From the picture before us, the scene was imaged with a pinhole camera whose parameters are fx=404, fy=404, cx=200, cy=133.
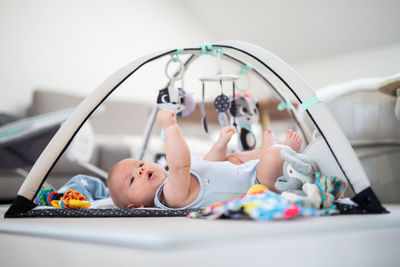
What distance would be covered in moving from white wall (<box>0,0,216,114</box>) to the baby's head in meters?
2.07

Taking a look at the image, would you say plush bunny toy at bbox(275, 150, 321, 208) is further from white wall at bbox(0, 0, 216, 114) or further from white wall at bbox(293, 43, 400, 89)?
white wall at bbox(293, 43, 400, 89)

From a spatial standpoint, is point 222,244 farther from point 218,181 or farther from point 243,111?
point 243,111

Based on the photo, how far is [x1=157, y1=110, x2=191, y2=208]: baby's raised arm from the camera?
826mm

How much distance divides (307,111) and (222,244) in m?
0.40

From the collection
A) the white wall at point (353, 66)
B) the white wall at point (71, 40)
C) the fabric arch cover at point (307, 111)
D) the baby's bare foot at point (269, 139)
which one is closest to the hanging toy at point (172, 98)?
the fabric arch cover at point (307, 111)

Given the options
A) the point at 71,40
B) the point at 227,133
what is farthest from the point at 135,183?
the point at 71,40

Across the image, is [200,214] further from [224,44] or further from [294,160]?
[224,44]

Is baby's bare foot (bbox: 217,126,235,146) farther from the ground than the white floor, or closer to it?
farther from the ground

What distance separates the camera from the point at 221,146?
1.18 meters

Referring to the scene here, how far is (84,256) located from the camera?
468mm

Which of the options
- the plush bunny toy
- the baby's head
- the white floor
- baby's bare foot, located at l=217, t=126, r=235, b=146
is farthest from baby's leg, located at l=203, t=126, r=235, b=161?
the white floor

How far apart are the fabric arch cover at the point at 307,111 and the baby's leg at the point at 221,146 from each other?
0.83 ft

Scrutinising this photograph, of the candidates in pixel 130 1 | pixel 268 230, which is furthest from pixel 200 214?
pixel 130 1

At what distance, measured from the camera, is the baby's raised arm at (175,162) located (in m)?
0.83
